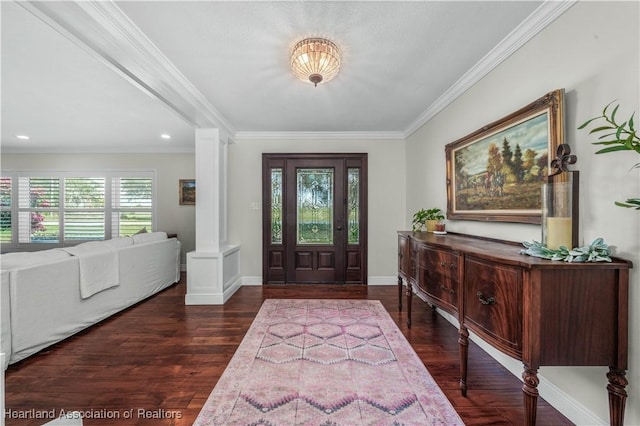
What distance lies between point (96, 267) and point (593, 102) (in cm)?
430

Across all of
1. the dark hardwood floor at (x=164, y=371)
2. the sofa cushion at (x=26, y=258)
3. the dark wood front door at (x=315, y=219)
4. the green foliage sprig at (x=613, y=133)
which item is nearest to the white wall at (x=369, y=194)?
the dark wood front door at (x=315, y=219)

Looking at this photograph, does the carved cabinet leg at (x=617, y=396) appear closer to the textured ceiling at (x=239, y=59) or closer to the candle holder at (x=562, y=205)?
the candle holder at (x=562, y=205)

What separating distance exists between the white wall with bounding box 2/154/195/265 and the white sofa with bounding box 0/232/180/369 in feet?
6.33

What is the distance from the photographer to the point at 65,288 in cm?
258

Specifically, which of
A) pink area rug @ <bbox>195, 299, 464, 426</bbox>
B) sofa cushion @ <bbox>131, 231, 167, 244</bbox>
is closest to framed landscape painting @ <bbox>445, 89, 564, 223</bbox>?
pink area rug @ <bbox>195, 299, 464, 426</bbox>

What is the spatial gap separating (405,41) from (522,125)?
1.04 m

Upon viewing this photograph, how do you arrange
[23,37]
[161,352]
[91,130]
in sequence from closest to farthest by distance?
[23,37] < [161,352] < [91,130]

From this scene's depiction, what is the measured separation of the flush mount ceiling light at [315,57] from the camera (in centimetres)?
196

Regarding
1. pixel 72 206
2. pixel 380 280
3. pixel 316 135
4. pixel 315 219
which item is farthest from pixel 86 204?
pixel 380 280

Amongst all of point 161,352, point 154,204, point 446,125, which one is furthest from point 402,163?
point 154,204

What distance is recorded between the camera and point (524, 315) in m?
1.27

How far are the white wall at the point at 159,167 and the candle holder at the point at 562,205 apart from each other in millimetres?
5807

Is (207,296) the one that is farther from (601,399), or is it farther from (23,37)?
(601,399)

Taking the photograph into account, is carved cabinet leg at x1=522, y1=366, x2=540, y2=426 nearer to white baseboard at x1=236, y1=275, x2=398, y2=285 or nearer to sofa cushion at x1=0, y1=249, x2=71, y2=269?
white baseboard at x1=236, y1=275, x2=398, y2=285
